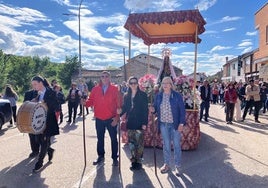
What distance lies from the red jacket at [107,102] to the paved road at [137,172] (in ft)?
3.42

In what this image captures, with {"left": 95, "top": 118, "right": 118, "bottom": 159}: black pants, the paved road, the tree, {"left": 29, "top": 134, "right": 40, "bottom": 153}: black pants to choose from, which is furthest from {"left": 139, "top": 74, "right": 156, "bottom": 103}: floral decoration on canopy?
the tree

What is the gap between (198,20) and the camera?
7.66 m

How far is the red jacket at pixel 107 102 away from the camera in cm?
649

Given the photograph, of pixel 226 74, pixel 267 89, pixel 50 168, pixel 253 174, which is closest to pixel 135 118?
pixel 50 168

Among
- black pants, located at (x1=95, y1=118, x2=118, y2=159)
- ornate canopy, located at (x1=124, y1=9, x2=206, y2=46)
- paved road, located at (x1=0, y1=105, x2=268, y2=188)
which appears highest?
ornate canopy, located at (x1=124, y1=9, x2=206, y2=46)

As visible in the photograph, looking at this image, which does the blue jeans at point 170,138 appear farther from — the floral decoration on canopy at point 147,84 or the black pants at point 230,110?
the black pants at point 230,110

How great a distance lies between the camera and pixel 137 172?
6109 mm

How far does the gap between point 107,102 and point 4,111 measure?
223 inches

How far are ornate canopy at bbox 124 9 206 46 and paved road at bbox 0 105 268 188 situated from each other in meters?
3.15

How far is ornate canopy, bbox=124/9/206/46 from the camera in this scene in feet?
25.3

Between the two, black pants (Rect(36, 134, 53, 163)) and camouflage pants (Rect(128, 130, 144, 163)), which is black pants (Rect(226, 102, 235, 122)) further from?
black pants (Rect(36, 134, 53, 163))

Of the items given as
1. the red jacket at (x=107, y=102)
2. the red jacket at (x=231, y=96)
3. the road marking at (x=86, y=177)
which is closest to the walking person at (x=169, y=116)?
the red jacket at (x=107, y=102)

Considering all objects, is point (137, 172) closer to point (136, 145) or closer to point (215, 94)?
point (136, 145)

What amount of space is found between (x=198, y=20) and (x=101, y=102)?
123 inches
